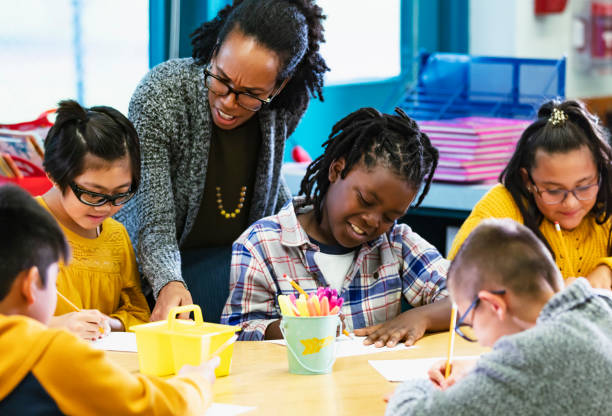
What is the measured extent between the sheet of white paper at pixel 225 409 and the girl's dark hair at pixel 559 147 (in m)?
1.09

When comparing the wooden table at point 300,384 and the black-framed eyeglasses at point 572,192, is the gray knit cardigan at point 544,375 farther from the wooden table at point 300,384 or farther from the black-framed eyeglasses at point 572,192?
the black-framed eyeglasses at point 572,192

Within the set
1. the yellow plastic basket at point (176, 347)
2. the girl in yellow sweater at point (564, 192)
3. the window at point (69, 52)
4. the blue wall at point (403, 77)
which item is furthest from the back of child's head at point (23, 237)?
the blue wall at point (403, 77)

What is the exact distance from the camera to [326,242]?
1995mm

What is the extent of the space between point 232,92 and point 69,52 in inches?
45.0

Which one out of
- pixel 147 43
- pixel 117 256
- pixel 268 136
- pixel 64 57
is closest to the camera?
pixel 117 256

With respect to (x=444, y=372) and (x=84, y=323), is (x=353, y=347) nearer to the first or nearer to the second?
(x=444, y=372)

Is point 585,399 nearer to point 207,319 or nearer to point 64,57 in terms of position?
point 207,319

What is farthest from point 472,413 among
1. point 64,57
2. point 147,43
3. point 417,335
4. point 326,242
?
point 147,43

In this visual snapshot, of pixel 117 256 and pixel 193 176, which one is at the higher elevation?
pixel 193 176

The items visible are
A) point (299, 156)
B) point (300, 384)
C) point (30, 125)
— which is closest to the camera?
point (300, 384)

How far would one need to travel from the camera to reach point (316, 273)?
193 cm

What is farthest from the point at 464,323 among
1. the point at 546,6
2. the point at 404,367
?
the point at 546,6

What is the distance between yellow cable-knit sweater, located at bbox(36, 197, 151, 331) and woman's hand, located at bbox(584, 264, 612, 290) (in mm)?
1127

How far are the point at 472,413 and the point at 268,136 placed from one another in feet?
4.14
